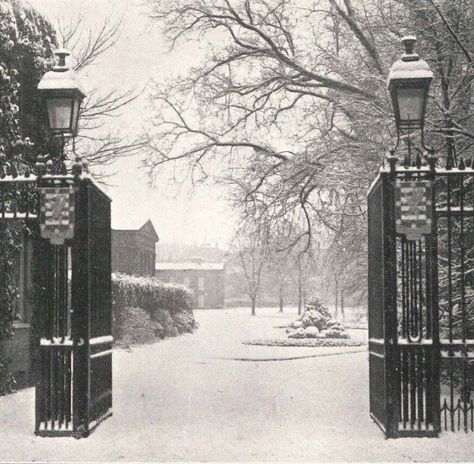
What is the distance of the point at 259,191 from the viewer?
2244cm

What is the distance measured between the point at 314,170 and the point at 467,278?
27.3 ft

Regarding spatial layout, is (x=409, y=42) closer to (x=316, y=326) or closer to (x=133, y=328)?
(x=133, y=328)

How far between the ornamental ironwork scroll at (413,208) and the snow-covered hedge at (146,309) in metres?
16.3

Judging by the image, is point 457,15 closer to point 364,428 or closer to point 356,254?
point 364,428

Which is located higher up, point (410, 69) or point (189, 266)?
point (410, 69)

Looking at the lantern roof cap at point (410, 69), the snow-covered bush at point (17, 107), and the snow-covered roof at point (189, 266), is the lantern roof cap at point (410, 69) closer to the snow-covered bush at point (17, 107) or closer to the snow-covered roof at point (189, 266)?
the snow-covered bush at point (17, 107)

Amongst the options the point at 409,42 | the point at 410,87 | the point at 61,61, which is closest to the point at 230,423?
the point at 410,87

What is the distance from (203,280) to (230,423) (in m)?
78.4

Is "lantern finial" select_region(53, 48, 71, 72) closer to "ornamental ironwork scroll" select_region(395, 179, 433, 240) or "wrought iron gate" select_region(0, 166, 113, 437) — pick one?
"wrought iron gate" select_region(0, 166, 113, 437)

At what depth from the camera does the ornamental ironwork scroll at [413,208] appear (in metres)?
8.98

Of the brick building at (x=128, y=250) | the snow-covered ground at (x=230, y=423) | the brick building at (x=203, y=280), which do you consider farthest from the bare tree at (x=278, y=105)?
the brick building at (x=203, y=280)

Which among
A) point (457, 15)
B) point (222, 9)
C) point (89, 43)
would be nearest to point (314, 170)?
point (222, 9)

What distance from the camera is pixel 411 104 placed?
30.5 ft

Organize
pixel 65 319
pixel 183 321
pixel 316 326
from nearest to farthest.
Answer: pixel 65 319
pixel 183 321
pixel 316 326
